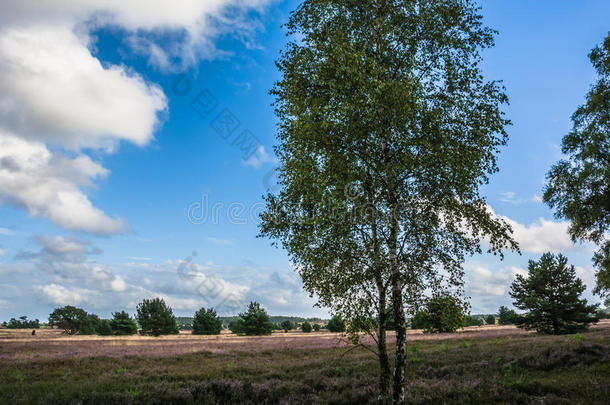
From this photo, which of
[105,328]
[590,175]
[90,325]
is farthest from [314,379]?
[90,325]

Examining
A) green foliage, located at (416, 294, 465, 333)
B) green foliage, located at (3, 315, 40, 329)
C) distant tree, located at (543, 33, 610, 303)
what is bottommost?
green foliage, located at (3, 315, 40, 329)

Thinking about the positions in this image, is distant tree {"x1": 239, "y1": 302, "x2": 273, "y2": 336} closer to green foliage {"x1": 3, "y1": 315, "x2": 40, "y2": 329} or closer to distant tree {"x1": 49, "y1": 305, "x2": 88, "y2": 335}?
distant tree {"x1": 49, "y1": 305, "x2": 88, "y2": 335}

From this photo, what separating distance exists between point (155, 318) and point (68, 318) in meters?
41.7

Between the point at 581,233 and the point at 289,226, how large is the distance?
19831 mm

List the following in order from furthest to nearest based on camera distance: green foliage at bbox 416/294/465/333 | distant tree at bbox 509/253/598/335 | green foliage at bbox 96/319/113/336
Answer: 1. green foliage at bbox 96/319/113/336
2. distant tree at bbox 509/253/598/335
3. green foliage at bbox 416/294/465/333

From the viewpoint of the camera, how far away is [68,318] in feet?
282

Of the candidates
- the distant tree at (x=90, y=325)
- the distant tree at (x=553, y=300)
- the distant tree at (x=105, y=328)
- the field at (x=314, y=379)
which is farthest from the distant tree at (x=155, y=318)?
the distant tree at (x=553, y=300)

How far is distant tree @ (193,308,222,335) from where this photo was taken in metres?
65.0

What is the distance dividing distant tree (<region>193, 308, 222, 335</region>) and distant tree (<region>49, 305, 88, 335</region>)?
37.1 m

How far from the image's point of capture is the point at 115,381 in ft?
54.7

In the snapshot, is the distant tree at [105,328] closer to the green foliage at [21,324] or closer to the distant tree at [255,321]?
the distant tree at [255,321]

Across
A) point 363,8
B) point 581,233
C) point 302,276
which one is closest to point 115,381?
point 302,276

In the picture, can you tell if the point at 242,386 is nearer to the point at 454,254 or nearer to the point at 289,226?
the point at 289,226

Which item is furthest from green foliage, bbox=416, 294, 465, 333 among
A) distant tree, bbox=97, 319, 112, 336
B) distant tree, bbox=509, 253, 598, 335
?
distant tree, bbox=97, 319, 112, 336
